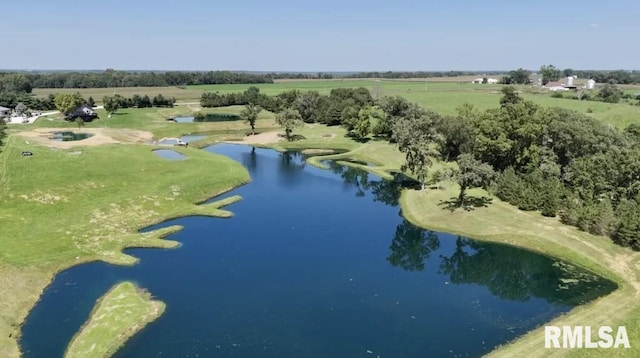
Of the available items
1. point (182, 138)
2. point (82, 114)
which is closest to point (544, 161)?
point (182, 138)

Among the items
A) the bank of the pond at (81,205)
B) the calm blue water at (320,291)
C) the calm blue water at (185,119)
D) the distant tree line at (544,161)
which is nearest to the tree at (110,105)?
the calm blue water at (185,119)

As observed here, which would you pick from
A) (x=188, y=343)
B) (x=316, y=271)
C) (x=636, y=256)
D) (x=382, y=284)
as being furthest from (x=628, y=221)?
(x=188, y=343)

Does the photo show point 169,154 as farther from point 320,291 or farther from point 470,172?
point 320,291

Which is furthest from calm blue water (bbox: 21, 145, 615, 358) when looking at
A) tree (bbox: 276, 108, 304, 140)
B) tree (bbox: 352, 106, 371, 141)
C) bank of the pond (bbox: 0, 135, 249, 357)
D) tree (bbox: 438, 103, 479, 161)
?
tree (bbox: 276, 108, 304, 140)

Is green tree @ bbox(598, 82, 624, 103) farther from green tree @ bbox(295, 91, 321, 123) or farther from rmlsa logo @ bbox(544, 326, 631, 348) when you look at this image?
rmlsa logo @ bbox(544, 326, 631, 348)

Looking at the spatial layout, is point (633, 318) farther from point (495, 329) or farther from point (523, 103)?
point (523, 103)
